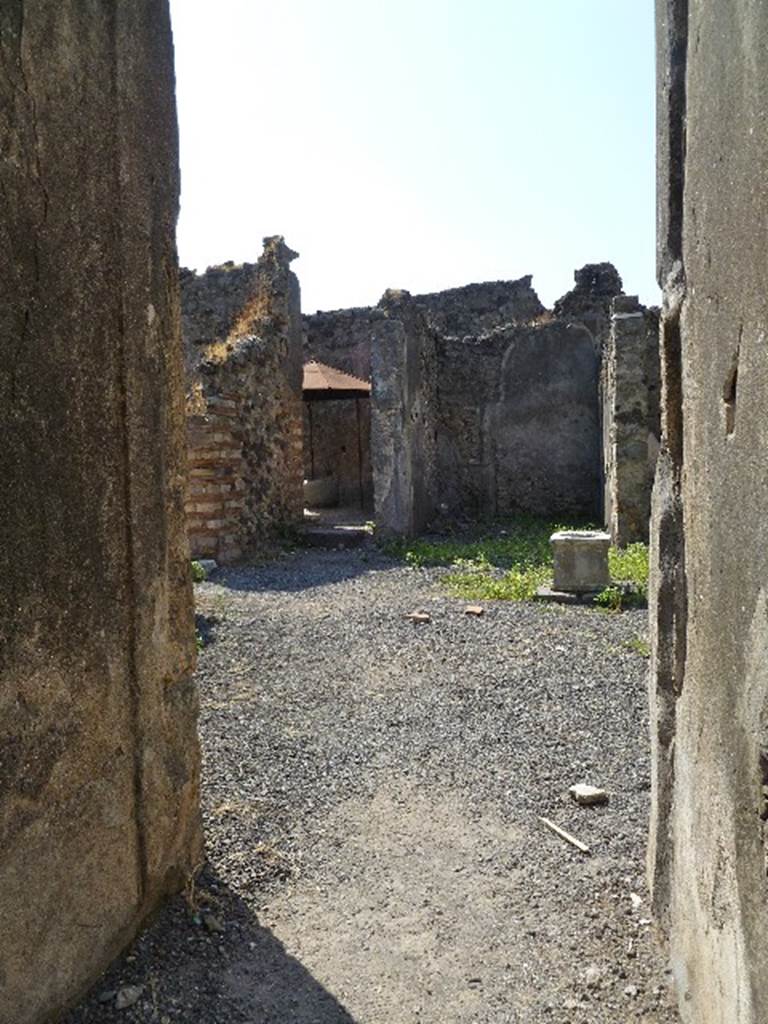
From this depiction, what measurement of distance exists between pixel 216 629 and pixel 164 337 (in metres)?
3.98

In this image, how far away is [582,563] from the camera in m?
6.85

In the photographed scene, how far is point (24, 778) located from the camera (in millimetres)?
1726

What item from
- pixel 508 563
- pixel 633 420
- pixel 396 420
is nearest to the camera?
pixel 508 563

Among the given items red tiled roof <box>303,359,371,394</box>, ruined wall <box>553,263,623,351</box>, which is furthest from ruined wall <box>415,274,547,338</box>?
ruined wall <box>553,263,623,351</box>

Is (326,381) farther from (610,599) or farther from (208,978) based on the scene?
(208,978)

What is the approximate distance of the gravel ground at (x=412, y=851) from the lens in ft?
6.54

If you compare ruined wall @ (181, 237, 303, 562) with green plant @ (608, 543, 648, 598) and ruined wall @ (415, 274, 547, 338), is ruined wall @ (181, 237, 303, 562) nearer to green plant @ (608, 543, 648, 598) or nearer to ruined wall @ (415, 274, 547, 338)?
green plant @ (608, 543, 648, 598)

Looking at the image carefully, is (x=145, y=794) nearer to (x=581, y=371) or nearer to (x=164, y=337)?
(x=164, y=337)

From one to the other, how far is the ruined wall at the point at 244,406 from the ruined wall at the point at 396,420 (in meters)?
1.19

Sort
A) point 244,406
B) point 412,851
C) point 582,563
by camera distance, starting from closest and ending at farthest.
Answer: point 412,851
point 582,563
point 244,406

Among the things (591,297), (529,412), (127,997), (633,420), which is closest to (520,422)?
(529,412)

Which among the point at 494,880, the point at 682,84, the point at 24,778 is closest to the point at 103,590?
the point at 24,778

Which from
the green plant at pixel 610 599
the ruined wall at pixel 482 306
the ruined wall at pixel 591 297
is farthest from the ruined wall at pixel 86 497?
the ruined wall at pixel 482 306

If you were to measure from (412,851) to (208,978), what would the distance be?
832mm
